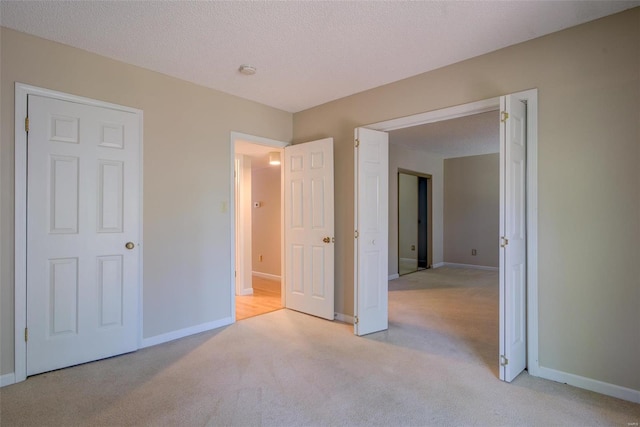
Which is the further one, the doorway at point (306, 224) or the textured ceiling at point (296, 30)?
the doorway at point (306, 224)

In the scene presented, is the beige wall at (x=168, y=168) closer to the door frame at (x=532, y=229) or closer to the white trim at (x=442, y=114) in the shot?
the white trim at (x=442, y=114)

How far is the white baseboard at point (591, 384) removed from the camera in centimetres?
220

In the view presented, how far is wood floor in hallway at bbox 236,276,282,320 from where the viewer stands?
420 centimetres

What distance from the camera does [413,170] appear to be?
6910 mm

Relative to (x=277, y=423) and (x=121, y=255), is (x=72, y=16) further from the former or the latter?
(x=277, y=423)

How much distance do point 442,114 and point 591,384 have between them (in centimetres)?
228

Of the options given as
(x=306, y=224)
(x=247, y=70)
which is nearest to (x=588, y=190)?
(x=306, y=224)

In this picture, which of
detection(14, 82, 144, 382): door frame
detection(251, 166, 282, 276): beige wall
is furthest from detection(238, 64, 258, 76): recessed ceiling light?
detection(251, 166, 282, 276): beige wall

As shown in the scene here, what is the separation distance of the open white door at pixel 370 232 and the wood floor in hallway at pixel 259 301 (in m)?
1.37

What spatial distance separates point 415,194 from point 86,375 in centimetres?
683

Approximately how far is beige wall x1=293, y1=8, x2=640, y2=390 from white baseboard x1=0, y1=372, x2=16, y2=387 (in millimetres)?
3724

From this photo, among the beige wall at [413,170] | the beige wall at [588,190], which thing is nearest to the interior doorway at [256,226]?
the beige wall at [413,170]

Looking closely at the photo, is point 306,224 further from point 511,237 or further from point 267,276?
point 267,276

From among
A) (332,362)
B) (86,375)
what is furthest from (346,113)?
(86,375)
